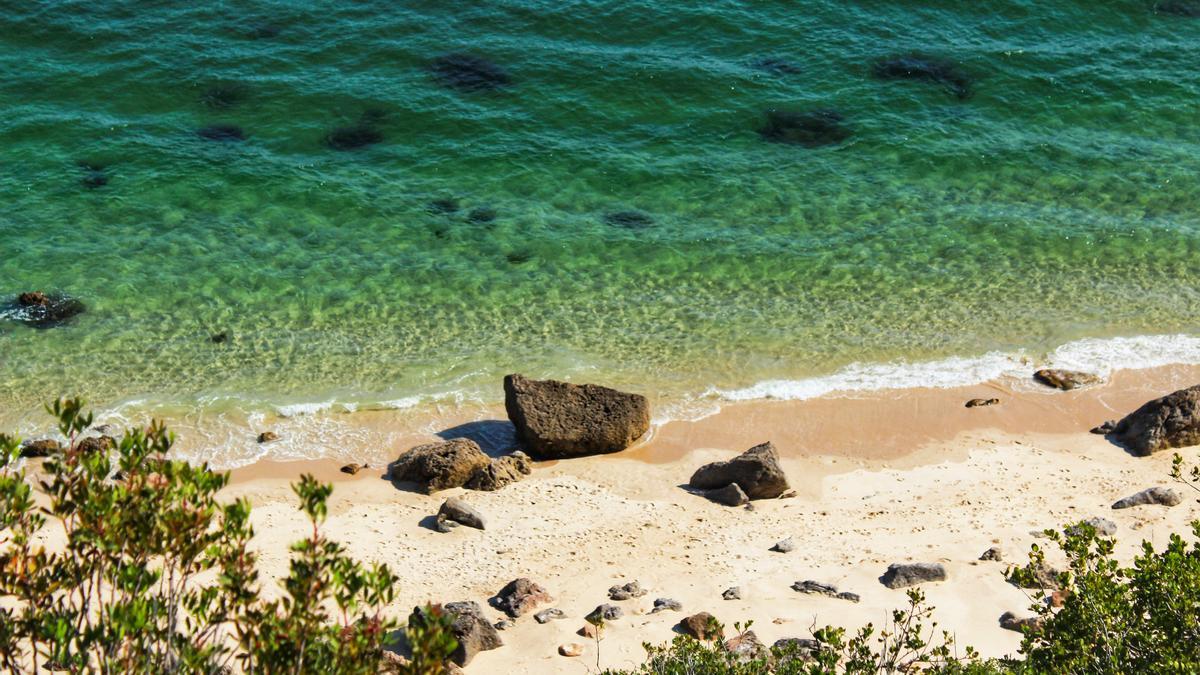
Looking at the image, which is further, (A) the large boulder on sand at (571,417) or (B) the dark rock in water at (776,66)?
(B) the dark rock in water at (776,66)

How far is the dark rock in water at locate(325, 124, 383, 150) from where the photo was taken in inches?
1305

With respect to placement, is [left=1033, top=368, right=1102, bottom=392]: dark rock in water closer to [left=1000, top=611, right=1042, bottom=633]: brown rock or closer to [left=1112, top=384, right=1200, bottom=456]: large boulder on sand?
[left=1112, top=384, right=1200, bottom=456]: large boulder on sand

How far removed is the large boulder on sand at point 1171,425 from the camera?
829 inches

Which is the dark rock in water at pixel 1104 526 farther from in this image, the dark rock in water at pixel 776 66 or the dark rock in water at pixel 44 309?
the dark rock in water at pixel 776 66

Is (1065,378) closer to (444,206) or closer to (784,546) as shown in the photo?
(784,546)

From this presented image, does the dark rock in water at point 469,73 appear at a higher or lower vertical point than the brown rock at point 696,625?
higher

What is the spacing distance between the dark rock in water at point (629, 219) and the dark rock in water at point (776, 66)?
8998 mm

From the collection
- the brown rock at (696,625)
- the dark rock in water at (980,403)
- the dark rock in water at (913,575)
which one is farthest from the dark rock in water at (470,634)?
the dark rock in water at (980,403)

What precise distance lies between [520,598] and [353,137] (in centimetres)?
1984

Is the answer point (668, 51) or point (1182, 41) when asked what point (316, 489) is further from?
point (1182, 41)

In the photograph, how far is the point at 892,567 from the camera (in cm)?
1734

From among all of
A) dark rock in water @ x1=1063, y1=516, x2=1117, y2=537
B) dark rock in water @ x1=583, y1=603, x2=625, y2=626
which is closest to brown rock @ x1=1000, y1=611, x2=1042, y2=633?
dark rock in water @ x1=1063, y1=516, x2=1117, y2=537

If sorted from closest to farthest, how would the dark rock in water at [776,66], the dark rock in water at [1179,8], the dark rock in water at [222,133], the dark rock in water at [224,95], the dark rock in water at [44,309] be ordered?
the dark rock in water at [44,309], the dark rock in water at [222,133], the dark rock in water at [224,95], the dark rock in water at [776,66], the dark rock in water at [1179,8]

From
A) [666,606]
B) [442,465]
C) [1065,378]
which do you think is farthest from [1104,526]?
[442,465]
